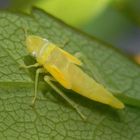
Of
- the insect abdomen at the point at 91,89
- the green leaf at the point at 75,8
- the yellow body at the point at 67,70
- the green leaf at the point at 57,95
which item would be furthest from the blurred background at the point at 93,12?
the insect abdomen at the point at 91,89

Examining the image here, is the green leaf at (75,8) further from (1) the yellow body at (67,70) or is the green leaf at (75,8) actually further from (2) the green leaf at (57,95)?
(1) the yellow body at (67,70)

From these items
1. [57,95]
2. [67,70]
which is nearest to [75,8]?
[67,70]

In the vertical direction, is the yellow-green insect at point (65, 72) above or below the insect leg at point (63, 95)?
above

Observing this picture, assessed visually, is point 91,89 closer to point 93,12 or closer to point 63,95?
point 63,95

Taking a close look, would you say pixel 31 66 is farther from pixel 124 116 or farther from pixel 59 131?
pixel 124 116

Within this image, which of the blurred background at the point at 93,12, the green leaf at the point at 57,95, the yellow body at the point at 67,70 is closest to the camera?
the green leaf at the point at 57,95

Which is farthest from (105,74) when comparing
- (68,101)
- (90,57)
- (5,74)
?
(5,74)

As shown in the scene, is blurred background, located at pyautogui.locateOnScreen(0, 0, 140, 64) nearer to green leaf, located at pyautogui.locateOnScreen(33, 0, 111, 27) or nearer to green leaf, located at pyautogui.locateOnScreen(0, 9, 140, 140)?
green leaf, located at pyautogui.locateOnScreen(33, 0, 111, 27)
